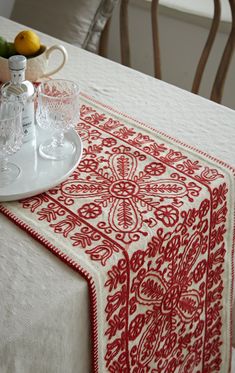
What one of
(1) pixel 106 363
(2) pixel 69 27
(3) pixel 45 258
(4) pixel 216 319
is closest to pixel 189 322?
(4) pixel 216 319

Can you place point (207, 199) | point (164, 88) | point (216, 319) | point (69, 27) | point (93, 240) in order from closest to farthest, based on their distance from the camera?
point (93, 240) < point (207, 199) < point (216, 319) < point (164, 88) < point (69, 27)

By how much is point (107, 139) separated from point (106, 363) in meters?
0.49

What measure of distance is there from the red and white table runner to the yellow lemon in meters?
0.24

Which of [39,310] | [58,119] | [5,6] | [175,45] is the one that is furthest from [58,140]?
[5,6]

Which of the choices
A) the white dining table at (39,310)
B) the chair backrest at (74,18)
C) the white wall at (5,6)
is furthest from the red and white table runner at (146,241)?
the white wall at (5,6)

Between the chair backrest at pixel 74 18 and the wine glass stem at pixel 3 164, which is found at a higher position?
the wine glass stem at pixel 3 164

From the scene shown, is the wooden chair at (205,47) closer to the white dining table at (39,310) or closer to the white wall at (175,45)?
the white wall at (175,45)

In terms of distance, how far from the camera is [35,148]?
118 cm

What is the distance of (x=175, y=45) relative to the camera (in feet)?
8.20

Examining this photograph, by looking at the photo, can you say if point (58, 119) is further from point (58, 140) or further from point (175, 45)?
point (175, 45)

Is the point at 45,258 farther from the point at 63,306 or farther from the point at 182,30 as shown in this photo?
the point at 182,30

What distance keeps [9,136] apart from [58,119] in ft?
0.42

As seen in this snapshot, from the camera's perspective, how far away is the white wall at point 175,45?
238 centimetres

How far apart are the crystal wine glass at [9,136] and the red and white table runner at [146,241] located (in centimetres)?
7
